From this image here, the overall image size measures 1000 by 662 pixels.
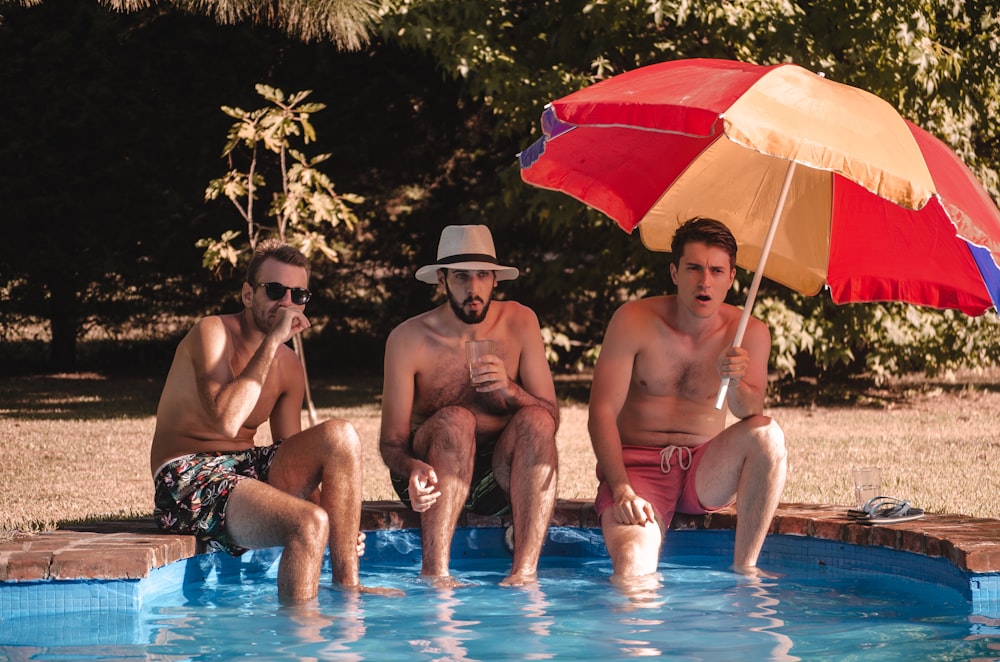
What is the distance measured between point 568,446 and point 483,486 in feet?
16.5

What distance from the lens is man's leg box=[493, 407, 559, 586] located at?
498cm

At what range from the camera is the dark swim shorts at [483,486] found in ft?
17.5

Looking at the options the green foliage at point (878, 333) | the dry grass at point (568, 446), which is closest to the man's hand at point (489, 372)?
Answer: the dry grass at point (568, 446)

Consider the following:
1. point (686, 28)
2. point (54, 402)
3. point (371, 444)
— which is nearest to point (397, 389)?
point (371, 444)

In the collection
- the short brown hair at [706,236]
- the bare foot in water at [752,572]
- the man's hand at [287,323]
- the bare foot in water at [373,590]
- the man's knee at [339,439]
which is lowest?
the bare foot in water at [373,590]

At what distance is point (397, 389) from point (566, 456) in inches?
180

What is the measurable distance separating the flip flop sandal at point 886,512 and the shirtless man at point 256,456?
222cm

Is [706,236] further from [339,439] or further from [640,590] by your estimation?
[339,439]

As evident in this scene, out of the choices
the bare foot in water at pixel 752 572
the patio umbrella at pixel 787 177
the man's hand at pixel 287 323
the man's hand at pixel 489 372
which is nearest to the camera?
the patio umbrella at pixel 787 177

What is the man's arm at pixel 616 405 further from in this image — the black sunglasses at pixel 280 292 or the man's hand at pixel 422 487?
the black sunglasses at pixel 280 292

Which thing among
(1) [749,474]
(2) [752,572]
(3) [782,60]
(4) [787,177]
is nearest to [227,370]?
(1) [749,474]

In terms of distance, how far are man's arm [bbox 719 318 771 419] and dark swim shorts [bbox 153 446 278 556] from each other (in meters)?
1.90

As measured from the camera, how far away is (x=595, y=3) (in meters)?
12.1

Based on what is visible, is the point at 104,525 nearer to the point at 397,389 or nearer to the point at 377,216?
the point at 397,389
